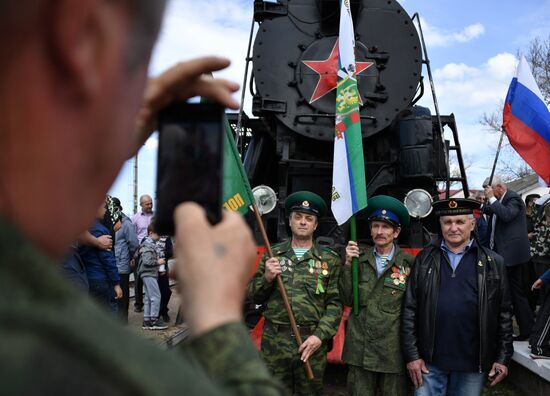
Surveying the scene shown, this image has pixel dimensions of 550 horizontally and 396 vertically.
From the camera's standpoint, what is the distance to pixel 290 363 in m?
3.50

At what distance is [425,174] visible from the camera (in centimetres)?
541

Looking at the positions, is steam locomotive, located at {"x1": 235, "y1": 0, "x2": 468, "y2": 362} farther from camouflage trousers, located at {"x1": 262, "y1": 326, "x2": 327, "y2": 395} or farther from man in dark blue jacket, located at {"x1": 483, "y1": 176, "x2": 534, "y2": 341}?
camouflage trousers, located at {"x1": 262, "y1": 326, "x2": 327, "y2": 395}

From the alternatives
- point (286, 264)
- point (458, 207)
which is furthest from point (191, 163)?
point (458, 207)

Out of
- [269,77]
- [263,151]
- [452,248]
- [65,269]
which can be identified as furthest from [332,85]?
[65,269]

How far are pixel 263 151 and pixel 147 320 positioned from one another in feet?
8.86

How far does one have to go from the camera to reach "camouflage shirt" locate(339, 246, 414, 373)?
3502mm

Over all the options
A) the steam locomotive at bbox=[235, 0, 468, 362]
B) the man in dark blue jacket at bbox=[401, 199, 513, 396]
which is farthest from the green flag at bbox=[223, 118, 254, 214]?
the steam locomotive at bbox=[235, 0, 468, 362]

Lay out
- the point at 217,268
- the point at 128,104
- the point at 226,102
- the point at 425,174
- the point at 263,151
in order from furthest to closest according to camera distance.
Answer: the point at 263,151
the point at 425,174
the point at 226,102
the point at 217,268
the point at 128,104

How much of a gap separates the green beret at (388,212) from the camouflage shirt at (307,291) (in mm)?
453

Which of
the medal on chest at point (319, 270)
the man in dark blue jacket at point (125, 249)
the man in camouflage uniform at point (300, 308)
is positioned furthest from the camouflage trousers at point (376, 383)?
the man in dark blue jacket at point (125, 249)

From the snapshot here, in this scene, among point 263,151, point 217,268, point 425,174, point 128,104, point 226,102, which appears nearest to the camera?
point 128,104

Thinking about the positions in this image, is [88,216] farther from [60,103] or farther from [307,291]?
[307,291]

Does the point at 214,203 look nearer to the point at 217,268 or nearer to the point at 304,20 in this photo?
the point at 217,268

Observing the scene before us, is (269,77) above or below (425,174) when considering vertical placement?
above
